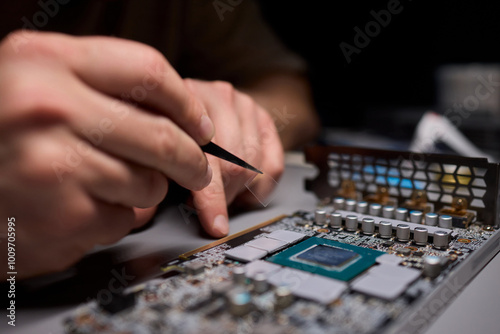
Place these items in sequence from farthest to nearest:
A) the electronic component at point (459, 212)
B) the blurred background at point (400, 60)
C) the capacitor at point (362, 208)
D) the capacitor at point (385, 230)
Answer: the blurred background at point (400, 60) → the capacitor at point (362, 208) → the electronic component at point (459, 212) → the capacitor at point (385, 230)

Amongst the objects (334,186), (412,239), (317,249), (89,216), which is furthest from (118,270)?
(334,186)

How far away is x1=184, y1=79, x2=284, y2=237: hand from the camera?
1.43 meters

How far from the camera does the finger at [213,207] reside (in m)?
1.39

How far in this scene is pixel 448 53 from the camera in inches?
135

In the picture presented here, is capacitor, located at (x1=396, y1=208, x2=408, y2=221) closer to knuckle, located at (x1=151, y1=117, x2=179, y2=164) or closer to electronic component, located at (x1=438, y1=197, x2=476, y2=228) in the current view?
electronic component, located at (x1=438, y1=197, x2=476, y2=228)

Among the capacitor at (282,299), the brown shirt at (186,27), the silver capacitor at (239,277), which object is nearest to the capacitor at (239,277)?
the silver capacitor at (239,277)

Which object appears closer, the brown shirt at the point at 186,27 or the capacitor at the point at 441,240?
the capacitor at the point at 441,240

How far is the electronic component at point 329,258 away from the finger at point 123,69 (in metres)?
0.49

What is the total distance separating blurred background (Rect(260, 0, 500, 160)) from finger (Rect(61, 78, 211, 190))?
243 centimetres

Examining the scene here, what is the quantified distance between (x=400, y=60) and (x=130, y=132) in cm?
323

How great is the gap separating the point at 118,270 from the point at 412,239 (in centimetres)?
88

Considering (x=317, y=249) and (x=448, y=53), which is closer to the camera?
(x=317, y=249)

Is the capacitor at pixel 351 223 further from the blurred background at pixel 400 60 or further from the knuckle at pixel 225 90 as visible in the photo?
the blurred background at pixel 400 60

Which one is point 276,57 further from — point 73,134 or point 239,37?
point 73,134
